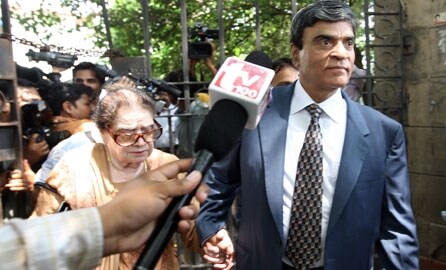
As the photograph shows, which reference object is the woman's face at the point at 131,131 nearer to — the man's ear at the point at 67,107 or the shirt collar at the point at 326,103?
the shirt collar at the point at 326,103

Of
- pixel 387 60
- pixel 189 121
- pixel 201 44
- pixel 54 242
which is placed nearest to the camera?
pixel 54 242

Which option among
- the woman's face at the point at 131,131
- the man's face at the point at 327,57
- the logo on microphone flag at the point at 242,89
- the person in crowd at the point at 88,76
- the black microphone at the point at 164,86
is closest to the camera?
the logo on microphone flag at the point at 242,89

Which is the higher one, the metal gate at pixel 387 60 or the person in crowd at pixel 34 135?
the metal gate at pixel 387 60

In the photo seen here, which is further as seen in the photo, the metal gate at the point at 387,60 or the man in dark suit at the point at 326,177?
the metal gate at the point at 387,60

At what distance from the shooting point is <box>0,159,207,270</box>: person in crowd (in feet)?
2.98

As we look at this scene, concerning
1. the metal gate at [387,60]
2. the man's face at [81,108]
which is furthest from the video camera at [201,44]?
the metal gate at [387,60]

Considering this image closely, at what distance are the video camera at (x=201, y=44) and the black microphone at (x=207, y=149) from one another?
2.66 metres

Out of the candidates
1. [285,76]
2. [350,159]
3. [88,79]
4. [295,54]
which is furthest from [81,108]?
[350,159]

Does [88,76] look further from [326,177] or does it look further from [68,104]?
[326,177]

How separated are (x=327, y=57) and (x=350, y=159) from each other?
16.2 inches

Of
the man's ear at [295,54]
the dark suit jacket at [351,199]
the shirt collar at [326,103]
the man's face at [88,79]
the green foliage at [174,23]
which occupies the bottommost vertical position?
the dark suit jacket at [351,199]

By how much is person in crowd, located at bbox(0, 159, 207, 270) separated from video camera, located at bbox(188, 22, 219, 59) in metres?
2.81

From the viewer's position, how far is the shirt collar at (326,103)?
80.7 inches

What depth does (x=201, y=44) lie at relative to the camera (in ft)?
12.6
